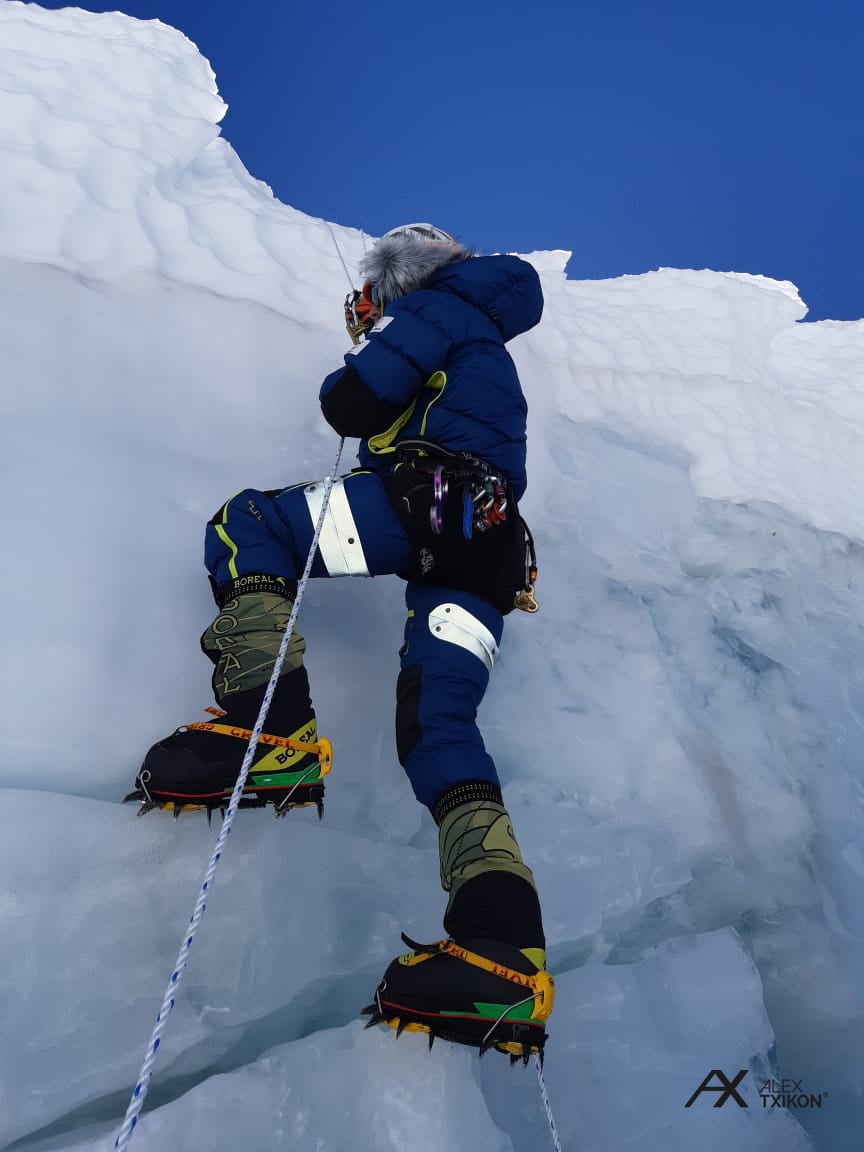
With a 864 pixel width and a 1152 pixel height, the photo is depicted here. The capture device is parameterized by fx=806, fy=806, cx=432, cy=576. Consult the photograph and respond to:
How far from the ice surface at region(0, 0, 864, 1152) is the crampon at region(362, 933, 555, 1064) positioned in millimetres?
267

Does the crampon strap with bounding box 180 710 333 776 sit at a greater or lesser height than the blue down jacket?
lesser

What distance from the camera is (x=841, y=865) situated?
94.9 inches

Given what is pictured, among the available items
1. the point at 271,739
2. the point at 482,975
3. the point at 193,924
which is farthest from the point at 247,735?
Result: the point at 482,975

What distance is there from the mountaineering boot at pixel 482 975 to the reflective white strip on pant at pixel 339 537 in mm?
687

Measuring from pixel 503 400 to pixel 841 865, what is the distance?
1.73m

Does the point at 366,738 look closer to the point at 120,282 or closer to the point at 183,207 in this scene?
the point at 120,282

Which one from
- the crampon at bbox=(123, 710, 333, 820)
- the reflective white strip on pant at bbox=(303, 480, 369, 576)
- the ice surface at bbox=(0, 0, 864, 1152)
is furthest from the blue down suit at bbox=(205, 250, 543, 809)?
the ice surface at bbox=(0, 0, 864, 1152)

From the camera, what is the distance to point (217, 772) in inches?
Result: 54.9

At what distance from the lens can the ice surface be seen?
137 cm

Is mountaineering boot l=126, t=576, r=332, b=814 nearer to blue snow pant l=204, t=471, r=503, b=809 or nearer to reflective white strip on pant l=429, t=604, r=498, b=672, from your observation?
blue snow pant l=204, t=471, r=503, b=809

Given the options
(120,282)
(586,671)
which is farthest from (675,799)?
(120,282)

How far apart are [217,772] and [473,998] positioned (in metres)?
0.56

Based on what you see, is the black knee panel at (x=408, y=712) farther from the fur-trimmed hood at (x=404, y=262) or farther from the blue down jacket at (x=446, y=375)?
the fur-trimmed hood at (x=404, y=262)

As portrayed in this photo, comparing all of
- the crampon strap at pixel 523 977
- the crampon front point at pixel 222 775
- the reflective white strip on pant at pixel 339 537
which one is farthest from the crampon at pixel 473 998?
the reflective white strip on pant at pixel 339 537
